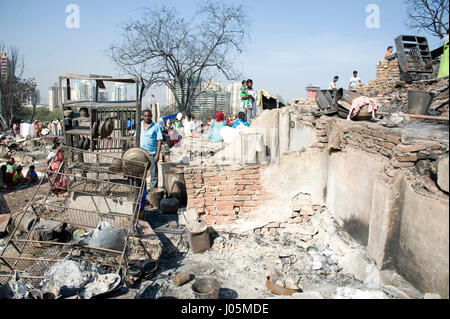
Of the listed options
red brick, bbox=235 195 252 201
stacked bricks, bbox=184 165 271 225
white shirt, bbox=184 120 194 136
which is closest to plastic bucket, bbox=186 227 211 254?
stacked bricks, bbox=184 165 271 225

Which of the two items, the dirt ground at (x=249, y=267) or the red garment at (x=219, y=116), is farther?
the red garment at (x=219, y=116)

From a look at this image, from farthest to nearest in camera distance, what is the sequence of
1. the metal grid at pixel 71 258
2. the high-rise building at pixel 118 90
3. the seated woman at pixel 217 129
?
the high-rise building at pixel 118 90 → the seated woman at pixel 217 129 → the metal grid at pixel 71 258

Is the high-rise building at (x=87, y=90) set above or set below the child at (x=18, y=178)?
above

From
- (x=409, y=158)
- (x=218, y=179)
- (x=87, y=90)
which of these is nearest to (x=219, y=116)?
(x=218, y=179)

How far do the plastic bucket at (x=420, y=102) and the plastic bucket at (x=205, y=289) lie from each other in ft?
12.4

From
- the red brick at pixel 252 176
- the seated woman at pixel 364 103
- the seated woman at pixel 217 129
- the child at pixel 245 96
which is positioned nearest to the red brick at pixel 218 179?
the red brick at pixel 252 176

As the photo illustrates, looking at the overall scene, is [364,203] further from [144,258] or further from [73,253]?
[73,253]

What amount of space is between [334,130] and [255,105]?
6.00 m

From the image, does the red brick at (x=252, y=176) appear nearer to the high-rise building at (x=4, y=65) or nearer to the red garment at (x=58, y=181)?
the red garment at (x=58, y=181)

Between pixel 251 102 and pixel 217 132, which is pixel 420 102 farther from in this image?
pixel 251 102

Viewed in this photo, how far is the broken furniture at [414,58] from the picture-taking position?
890 centimetres

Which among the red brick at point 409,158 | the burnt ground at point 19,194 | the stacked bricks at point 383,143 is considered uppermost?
the stacked bricks at point 383,143

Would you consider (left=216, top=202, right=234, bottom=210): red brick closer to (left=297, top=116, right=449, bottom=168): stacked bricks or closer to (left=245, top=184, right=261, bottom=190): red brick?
(left=245, top=184, right=261, bottom=190): red brick

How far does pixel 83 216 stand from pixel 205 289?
2.32m
